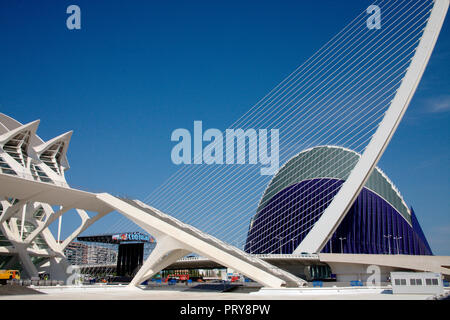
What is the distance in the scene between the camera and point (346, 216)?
59.3m

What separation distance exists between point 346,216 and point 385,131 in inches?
971

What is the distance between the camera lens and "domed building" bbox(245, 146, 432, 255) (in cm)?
5794

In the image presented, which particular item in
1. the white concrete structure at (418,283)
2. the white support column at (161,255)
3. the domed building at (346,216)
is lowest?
the white concrete structure at (418,283)

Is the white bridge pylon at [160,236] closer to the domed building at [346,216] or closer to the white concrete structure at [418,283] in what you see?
the white concrete structure at [418,283]

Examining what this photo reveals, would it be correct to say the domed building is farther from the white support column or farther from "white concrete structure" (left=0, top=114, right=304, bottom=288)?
"white concrete structure" (left=0, top=114, right=304, bottom=288)

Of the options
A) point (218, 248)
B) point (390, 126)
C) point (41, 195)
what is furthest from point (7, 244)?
point (390, 126)

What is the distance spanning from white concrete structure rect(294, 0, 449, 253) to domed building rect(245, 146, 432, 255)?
488 inches

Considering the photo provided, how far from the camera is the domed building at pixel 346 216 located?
5794 centimetres

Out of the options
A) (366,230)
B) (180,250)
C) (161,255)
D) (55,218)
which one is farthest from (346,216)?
(55,218)

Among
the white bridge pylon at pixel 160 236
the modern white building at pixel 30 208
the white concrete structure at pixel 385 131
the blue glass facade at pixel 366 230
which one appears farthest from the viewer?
the blue glass facade at pixel 366 230

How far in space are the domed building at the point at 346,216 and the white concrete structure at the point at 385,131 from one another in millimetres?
12393

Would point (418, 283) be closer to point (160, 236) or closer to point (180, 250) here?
point (180, 250)

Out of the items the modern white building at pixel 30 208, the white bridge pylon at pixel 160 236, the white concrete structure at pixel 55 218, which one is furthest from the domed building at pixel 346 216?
the modern white building at pixel 30 208

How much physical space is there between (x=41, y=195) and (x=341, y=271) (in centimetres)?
3007
